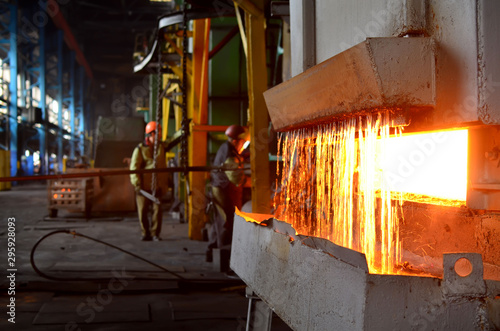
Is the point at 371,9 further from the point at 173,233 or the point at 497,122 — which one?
the point at 173,233

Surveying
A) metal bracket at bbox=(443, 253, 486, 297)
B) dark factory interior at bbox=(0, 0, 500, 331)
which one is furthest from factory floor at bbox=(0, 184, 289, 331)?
metal bracket at bbox=(443, 253, 486, 297)

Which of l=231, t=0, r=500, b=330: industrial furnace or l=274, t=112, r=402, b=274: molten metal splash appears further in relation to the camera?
l=274, t=112, r=402, b=274: molten metal splash

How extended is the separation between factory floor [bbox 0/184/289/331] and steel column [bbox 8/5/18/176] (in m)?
13.9

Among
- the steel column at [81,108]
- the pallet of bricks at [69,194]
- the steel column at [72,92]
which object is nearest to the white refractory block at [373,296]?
the pallet of bricks at [69,194]

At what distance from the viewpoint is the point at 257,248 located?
2021 mm

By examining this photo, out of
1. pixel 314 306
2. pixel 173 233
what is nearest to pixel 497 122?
pixel 314 306

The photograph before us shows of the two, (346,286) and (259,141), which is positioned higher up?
(259,141)

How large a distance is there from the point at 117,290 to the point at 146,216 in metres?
2.83

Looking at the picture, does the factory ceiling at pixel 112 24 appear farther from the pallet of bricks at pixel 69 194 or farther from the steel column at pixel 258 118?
the steel column at pixel 258 118

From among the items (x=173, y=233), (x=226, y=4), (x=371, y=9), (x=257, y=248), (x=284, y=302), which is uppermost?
(x=226, y=4)

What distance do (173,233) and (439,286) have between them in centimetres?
627

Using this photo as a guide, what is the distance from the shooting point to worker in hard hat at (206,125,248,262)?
5188mm

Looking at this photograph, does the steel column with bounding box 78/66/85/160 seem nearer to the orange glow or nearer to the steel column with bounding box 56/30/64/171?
the steel column with bounding box 56/30/64/171

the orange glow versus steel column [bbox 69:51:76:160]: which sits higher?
steel column [bbox 69:51:76:160]
